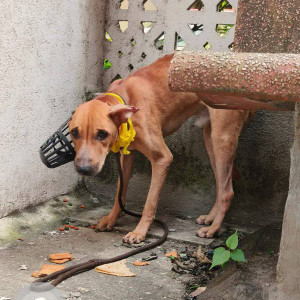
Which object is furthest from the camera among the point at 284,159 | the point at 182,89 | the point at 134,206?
the point at 134,206

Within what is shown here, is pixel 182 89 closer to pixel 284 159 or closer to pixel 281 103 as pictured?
pixel 281 103

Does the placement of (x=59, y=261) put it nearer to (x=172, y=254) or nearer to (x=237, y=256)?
(x=172, y=254)

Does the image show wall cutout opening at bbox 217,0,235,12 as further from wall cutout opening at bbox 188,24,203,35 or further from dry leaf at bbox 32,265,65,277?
dry leaf at bbox 32,265,65,277

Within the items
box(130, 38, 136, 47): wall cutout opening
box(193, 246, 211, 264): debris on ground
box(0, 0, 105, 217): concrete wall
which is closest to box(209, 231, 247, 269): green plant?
box(193, 246, 211, 264): debris on ground

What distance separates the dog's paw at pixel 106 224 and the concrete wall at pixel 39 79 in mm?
636

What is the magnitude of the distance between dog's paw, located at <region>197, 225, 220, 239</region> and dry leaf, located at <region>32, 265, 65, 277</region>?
114 cm

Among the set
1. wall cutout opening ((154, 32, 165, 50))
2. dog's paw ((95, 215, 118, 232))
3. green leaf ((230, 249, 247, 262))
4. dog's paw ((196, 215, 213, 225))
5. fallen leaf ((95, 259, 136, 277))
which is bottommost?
dog's paw ((196, 215, 213, 225))

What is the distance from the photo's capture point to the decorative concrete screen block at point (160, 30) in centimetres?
418

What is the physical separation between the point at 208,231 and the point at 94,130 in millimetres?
1197

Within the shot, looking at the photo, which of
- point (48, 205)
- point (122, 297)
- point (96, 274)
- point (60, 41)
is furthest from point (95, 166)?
point (60, 41)

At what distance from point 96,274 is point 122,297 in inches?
13.8

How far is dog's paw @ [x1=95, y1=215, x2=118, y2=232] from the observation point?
373cm

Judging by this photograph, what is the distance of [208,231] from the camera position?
3.62 meters

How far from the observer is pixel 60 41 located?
162 inches
